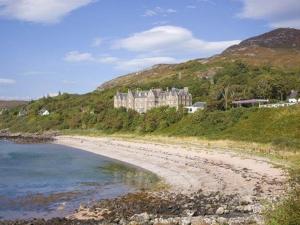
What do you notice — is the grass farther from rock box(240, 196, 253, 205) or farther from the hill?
rock box(240, 196, 253, 205)

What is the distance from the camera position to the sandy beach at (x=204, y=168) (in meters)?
33.1

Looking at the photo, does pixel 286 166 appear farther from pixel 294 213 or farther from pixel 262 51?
pixel 262 51

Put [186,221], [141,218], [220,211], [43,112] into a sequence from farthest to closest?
1. [43,112]
2. [220,211]
3. [141,218]
4. [186,221]

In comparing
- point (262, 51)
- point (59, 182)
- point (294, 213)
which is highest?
point (262, 51)

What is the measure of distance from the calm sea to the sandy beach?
2.44 meters

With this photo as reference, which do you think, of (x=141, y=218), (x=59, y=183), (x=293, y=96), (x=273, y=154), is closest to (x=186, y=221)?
(x=141, y=218)

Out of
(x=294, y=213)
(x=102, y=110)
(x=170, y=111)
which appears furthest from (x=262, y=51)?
(x=294, y=213)

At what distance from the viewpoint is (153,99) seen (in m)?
110

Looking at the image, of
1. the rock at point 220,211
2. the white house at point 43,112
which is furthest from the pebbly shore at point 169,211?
the white house at point 43,112

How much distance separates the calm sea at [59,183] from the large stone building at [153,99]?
42220 mm

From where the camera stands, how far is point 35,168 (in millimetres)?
53031

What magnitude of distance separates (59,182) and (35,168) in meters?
12.6

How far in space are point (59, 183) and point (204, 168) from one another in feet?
43.9

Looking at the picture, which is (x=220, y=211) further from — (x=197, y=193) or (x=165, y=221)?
(x=197, y=193)
